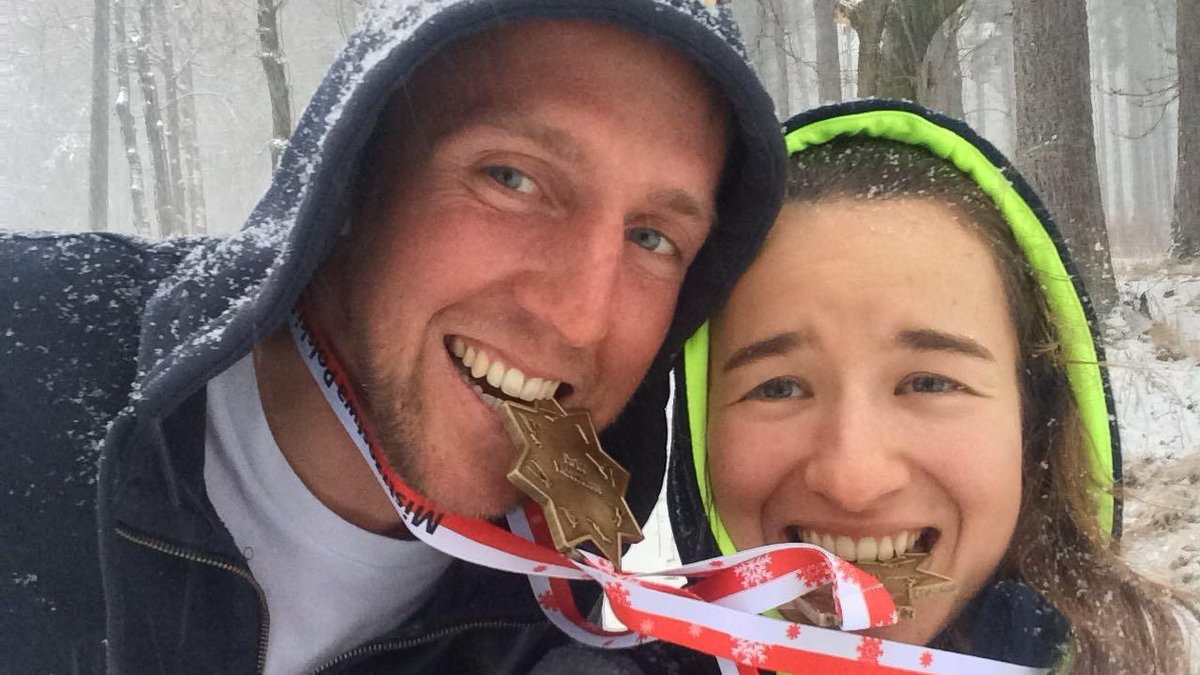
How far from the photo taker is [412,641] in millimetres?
1970

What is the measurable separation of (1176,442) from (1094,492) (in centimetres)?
411

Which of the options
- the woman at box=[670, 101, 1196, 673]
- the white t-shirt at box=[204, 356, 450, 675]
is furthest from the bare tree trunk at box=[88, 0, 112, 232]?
the woman at box=[670, 101, 1196, 673]

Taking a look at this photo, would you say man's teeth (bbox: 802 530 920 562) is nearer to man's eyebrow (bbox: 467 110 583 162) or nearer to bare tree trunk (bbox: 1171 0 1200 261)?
man's eyebrow (bbox: 467 110 583 162)

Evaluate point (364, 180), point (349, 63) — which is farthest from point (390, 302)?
point (349, 63)

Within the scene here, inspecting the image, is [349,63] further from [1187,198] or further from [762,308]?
[1187,198]

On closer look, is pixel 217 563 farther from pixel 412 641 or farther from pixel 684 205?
pixel 684 205

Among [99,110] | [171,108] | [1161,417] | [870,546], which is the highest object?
[171,108]

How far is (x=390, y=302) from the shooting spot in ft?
5.95

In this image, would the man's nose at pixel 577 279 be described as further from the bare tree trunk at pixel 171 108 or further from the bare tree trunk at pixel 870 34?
the bare tree trunk at pixel 171 108

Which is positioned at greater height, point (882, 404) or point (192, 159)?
point (192, 159)

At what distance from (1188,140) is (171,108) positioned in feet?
62.4

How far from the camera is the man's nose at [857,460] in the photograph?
5.30ft

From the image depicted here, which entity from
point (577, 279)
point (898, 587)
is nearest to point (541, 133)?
point (577, 279)

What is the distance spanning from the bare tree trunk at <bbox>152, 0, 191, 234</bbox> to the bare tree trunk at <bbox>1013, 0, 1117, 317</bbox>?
14.6 metres
